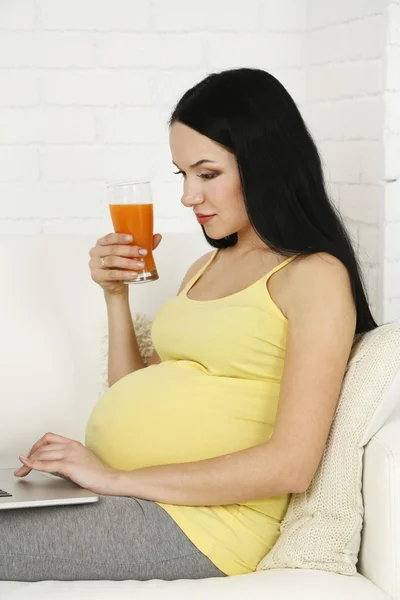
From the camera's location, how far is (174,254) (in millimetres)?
2152

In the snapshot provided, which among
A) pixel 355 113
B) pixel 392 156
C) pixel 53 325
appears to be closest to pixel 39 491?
pixel 53 325

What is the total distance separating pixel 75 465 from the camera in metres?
1.43

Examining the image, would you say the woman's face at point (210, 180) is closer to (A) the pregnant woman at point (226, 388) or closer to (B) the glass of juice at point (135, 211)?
(A) the pregnant woman at point (226, 388)

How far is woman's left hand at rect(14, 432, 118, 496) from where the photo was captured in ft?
4.68

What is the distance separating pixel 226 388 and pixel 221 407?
0.11ft

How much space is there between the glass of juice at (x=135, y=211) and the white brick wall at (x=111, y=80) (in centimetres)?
100

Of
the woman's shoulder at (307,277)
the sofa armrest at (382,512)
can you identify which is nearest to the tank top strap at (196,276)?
the woman's shoulder at (307,277)

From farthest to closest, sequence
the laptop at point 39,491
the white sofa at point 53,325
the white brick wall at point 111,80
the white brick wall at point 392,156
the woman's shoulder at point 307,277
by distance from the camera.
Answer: the white brick wall at point 111,80 < the white brick wall at point 392,156 < the white sofa at point 53,325 < the woman's shoulder at point 307,277 < the laptop at point 39,491

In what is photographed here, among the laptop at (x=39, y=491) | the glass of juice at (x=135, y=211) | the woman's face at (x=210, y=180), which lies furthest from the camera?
the glass of juice at (x=135, y=211)

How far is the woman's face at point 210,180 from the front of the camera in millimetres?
1584

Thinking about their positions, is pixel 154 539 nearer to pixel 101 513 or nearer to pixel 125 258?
pixel 101 513

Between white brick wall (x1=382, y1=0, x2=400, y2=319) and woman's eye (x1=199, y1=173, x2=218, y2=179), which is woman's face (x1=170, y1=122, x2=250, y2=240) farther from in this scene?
white brick wall (x1=382, y1=0, x2=400, y2=319)

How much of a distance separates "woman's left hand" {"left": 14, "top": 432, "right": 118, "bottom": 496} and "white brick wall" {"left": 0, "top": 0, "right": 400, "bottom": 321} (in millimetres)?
1431

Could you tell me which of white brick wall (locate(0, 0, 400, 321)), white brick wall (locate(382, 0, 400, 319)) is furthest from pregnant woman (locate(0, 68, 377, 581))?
white brick wall (locate(0, 0, 400, 321))
